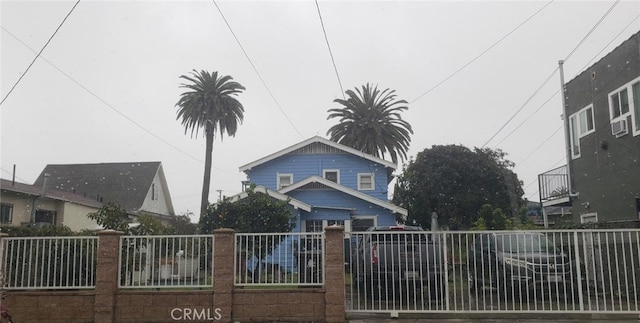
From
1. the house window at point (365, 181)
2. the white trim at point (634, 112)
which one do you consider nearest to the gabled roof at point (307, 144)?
the house window at point (365, 181)

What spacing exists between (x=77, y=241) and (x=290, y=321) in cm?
444

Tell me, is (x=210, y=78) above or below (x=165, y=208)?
above

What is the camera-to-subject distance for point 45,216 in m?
24.2

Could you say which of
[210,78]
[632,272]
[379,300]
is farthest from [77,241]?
[210,78]

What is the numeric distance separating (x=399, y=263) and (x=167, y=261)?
172 inches

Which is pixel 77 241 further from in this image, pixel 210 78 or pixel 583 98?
pixel 210 78

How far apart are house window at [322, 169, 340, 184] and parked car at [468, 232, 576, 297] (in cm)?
1719

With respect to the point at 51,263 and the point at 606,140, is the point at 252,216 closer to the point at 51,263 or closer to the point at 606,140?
the point at 51,263

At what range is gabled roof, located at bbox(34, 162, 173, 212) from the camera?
115ft

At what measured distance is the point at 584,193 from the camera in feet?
55.1

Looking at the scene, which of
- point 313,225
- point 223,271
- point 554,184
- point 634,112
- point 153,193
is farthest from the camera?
point 153,193

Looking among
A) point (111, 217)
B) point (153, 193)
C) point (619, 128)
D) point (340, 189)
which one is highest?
point (153, 193)

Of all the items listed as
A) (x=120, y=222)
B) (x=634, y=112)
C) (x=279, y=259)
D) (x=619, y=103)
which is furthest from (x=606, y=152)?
(x=120, y=222)

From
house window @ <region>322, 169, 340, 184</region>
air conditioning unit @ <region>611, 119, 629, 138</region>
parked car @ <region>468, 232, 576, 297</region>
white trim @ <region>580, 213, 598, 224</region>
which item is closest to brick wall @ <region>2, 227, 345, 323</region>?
parked car @ <region>468, 232, 576, 297</region>
